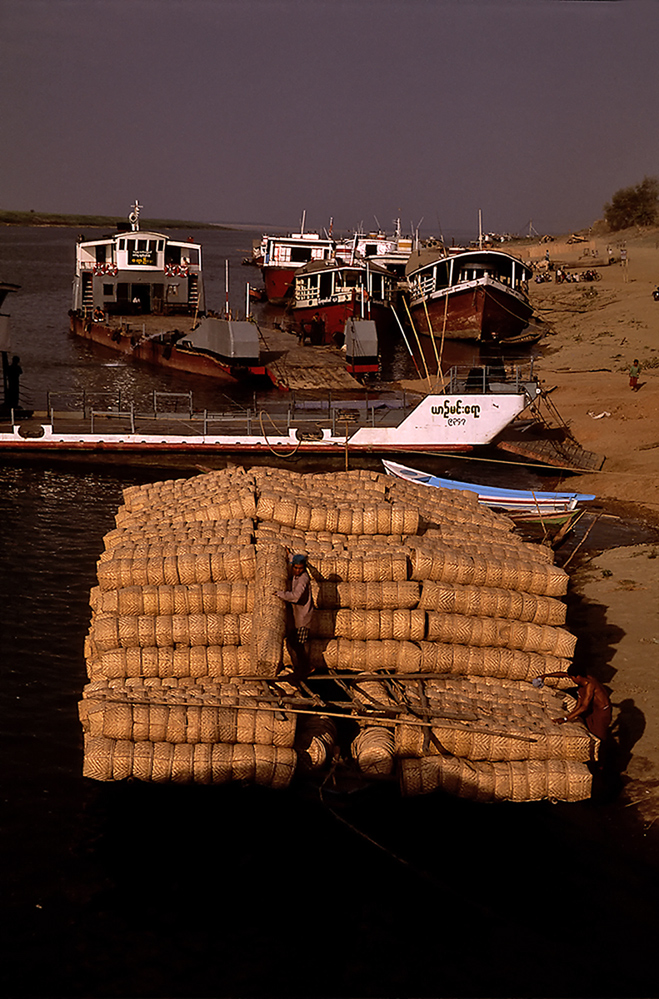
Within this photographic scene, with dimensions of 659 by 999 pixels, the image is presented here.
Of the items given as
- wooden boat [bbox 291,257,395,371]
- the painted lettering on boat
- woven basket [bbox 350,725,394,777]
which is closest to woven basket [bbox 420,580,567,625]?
woven basket [bbox 350,725,394,777]

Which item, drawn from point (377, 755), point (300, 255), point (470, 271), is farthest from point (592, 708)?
point (300, 255)

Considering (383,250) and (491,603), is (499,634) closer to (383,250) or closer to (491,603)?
(491,603)

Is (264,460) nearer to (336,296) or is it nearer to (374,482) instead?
(374,482)

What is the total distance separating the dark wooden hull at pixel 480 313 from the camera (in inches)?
2306

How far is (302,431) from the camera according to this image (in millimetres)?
31031

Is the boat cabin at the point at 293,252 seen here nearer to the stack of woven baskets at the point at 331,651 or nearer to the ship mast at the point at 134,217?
the ship mast at the point at 134,217

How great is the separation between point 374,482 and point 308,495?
228cm

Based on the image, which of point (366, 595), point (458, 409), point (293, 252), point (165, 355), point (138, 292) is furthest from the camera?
point (293, 252)

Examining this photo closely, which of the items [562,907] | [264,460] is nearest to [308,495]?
[562,907]

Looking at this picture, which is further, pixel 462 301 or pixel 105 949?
pixel 462 301

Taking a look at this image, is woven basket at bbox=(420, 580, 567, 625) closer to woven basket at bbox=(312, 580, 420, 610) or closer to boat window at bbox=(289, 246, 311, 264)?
woven basket at bbox=(312, 580, 420, 610)

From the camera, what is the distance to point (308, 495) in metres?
16.7

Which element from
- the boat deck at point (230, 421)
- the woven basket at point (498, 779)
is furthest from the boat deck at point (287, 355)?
the woven basket at point (498, 779)

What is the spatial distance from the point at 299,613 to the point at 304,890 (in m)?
3.61
